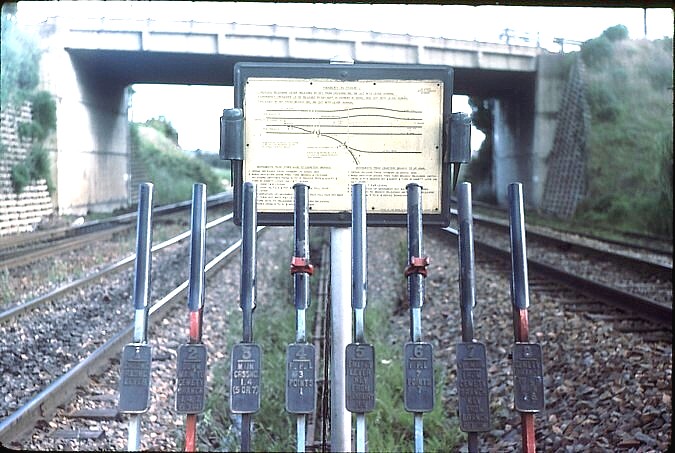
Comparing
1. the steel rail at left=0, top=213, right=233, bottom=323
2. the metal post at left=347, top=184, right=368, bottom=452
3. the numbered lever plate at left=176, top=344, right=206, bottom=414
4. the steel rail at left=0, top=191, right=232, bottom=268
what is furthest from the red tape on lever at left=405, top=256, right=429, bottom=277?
the steel rail at left=0, top=191, right=232, bottom=268

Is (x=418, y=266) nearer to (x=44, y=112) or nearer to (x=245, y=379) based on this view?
(x=245, y=379)

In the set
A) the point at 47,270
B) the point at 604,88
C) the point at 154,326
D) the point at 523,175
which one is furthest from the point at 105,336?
the point at 604,88

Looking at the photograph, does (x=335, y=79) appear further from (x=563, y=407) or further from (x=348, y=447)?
(x=563, y=407)

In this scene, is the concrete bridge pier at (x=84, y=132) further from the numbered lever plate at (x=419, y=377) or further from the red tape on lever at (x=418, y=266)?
the numbered lever plate at (x=419, y=377)

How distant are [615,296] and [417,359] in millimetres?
6227

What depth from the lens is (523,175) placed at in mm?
20750

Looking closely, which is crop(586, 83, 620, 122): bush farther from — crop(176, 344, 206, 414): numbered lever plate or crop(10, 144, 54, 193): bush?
crop(176, 344, 206, 414): numbered lever plate

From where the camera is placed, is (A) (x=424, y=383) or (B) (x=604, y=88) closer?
(A) (x=424, y=383)

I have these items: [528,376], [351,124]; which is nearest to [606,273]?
[351,124]

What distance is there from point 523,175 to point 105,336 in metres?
16.4

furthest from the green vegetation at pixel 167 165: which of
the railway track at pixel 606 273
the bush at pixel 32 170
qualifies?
the railway track at pixel 606 273

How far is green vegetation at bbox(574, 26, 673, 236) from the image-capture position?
1717 cm

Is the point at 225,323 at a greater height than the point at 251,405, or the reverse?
the point at 251,405

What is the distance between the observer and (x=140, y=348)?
7.08 feet
